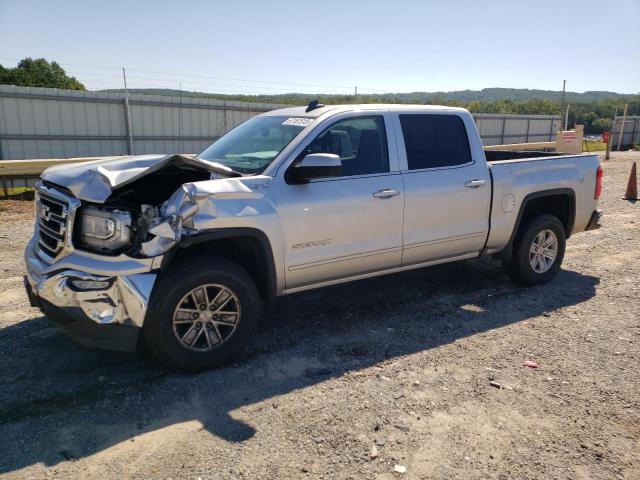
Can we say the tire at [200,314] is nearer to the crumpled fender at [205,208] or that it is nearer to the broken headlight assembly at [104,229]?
the crumpled fender at [205,208]

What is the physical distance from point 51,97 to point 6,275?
10575 millimetres

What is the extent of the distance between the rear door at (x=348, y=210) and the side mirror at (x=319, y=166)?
6.5 inches

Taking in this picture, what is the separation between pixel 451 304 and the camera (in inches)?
218

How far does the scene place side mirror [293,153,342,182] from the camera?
13.5 ft

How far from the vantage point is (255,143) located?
15.8ft

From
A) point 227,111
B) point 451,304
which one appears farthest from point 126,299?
point 227,111

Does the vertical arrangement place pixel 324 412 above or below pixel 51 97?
below

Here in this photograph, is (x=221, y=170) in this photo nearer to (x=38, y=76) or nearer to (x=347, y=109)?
(x=347, y=109)

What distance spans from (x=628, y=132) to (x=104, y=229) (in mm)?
37607

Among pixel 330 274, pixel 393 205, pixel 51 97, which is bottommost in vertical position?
pixel 330 274

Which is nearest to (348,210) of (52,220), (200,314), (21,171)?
(200,314)

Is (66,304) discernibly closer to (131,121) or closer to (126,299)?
(126,299)

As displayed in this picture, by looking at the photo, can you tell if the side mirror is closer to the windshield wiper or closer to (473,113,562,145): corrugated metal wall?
the windshield wiper

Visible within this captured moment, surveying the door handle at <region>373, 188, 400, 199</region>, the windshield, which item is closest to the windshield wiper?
the windshield
